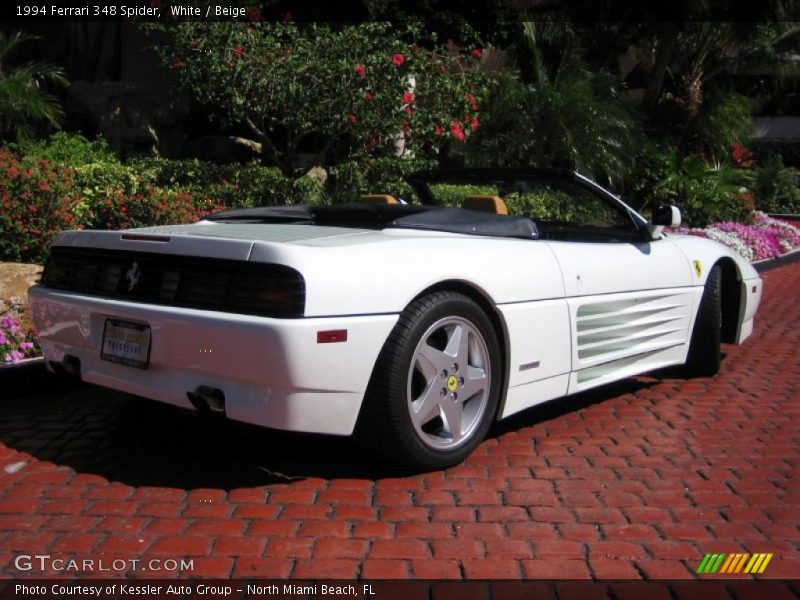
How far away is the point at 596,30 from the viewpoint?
64.6 feet

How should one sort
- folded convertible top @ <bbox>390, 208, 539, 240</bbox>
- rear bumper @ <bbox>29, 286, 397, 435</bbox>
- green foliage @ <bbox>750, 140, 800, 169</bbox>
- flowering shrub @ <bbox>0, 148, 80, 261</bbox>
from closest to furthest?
rear bumper @ <bbox>29, 286, 397, 435</bbox> < folded convertible top @ <bbox>390, 208, 539, 240</bbox> < flowering shrub @ <bbox>0, 148, 80, 261</bbox> < green foliage @ <bbox>750, 140, 800, 169</bbox>

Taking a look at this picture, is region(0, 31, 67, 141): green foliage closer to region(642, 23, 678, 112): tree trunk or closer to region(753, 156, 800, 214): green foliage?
region(642, 23, 678, 112): tree trunk

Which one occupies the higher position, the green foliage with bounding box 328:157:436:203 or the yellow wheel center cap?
the green foliage with bounding box 328:157:436:203

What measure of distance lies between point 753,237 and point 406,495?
451 inches

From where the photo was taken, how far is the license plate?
3.49 m

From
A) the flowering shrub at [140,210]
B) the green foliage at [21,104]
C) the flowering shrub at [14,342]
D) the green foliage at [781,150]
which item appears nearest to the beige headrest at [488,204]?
the flowering shrub at [14,342]

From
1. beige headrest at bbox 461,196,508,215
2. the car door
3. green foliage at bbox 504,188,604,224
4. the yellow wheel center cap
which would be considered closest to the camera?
the yellow wheel center cap

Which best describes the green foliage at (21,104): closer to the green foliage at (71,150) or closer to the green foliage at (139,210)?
the green foliage at (71,150)

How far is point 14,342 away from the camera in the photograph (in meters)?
5.28

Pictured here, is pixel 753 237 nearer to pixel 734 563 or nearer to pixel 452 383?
pixel 452 383

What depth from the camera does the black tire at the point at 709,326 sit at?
5.26 m

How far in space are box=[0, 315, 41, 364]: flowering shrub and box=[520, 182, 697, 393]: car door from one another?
3.15 meters

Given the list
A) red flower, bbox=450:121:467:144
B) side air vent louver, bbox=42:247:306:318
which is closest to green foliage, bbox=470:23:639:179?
red flower, bbox=450:121:467:144

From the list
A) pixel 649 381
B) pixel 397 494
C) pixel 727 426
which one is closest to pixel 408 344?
pixel 397 494
